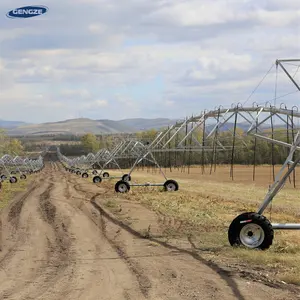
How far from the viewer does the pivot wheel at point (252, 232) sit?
1218 centimetres

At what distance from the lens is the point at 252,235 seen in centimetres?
1241

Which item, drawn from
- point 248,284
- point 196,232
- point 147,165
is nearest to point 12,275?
point 248,284

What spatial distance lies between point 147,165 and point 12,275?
88.7 metres

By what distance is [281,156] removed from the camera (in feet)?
293

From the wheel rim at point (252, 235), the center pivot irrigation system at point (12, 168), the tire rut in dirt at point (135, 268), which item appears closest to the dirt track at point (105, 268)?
the tire rut in dirt at point (135, 268)

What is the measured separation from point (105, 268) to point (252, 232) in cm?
356

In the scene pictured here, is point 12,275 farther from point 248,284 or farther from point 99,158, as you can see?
point 99,158

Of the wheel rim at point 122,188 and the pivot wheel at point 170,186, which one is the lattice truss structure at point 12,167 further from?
the pivot wheel at point 170,186

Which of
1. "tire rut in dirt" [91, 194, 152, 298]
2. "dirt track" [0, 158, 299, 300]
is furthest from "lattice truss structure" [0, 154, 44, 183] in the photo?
"tire rut in dirt" [91, 194, 152, 298]

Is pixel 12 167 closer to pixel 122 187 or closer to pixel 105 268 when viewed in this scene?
pixel 122 187

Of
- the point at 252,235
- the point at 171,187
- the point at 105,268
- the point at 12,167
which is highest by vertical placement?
the point at 252,235

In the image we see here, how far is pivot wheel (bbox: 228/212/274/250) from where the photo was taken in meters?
12.2

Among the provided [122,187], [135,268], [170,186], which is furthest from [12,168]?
[135,268]

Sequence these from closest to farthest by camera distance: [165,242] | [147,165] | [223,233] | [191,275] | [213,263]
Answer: [191,275] → [213,263] → [165,242] → [223,233] → [147,165]
